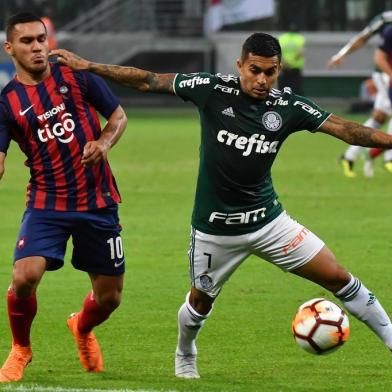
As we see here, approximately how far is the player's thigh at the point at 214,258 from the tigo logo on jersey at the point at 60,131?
1017 mm

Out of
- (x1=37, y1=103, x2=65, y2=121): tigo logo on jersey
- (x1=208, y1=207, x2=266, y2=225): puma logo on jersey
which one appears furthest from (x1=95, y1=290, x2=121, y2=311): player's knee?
(x1=37, y1=103, x2=65, y2=121): tigo logo on jersey

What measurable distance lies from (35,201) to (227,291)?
374 centimetres

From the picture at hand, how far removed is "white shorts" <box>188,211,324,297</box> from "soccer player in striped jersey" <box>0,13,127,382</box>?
562mm

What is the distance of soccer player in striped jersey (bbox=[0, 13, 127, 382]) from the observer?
8.24 metres

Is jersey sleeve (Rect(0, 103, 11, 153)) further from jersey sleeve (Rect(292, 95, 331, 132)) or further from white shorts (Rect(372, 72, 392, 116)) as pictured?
white shorts (Rect(372, 72, 392, 116))

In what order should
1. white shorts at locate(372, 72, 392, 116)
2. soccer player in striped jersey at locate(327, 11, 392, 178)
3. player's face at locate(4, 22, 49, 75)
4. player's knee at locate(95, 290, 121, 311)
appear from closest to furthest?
player's face at locate(4, 22, 49, 75) < player's knee at locate(95, 290, 121, 311) < soccer player in striped jersey at locate(327, 11, 392, 178) < white shorts at locate(372, 72, 392, 116)

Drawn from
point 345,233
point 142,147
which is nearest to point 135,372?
point 345,233

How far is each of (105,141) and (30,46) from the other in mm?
773

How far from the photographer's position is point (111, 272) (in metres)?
8.41

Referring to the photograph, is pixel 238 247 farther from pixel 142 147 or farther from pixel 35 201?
pixel 142 147

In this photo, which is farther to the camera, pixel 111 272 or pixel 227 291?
pixel 227 291

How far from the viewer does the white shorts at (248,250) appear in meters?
8.16

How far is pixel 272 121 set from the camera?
318 inches

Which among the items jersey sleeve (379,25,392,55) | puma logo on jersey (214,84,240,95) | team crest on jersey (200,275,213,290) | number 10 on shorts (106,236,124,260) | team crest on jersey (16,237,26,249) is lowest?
jersey sleeve (379,25,392,55)
